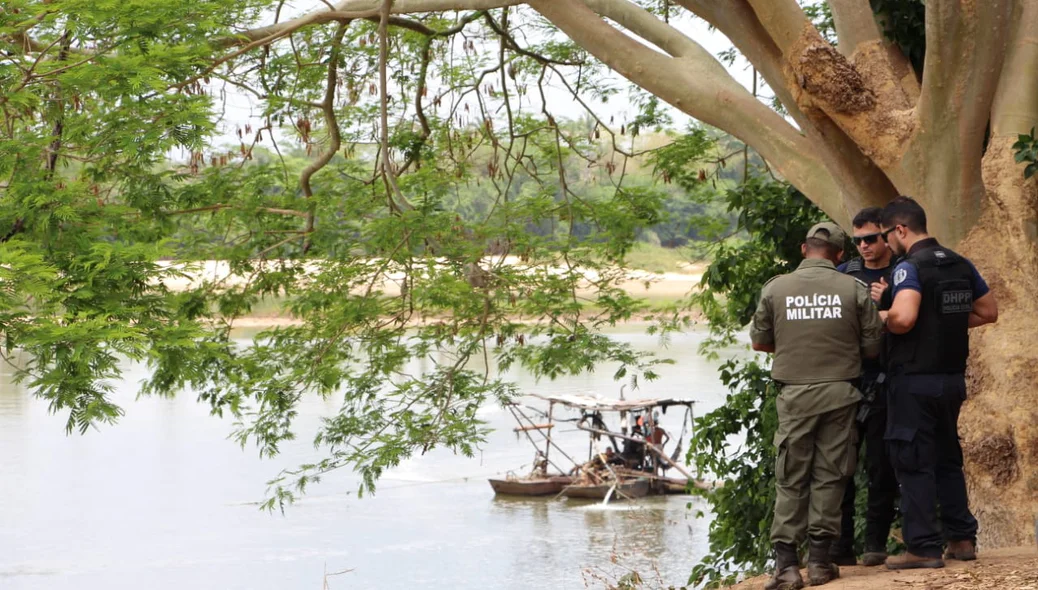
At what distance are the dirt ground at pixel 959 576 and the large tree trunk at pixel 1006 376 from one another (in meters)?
0.64

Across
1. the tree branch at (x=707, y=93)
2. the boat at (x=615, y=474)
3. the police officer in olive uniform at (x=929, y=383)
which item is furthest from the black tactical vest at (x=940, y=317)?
the boat at (x=615, y=474)

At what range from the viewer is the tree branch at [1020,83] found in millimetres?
5316

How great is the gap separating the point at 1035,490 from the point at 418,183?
618 centimetres

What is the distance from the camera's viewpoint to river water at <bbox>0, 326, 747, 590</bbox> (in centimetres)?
2031

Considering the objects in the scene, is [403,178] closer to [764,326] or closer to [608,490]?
[764,326]

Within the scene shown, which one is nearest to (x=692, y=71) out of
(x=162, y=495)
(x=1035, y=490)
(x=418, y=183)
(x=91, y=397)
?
(x=1035, y=490)

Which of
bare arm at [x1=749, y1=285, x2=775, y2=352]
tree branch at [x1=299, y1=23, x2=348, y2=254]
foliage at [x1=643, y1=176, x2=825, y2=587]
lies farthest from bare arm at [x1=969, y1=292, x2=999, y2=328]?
tree branch at [x1=299, y1=23, x2=348, y2=254]

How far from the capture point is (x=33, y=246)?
671 centimetres

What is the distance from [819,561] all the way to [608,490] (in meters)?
21.2

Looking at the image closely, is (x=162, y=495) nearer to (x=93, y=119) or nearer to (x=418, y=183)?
(x=418, y=183)

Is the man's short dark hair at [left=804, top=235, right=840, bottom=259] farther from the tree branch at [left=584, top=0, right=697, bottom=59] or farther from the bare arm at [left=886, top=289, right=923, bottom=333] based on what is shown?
the tree branch at [left=584, top=0, right=697, bottom=59]

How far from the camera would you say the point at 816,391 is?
4.25 metres

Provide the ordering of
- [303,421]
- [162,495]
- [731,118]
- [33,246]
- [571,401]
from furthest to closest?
[303,421] → [162,495] → [571,401] → [33,246] → [731,118]

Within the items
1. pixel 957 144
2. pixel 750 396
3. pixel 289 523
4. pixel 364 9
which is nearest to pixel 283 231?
pixel 364 9
